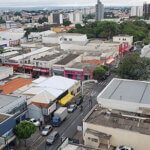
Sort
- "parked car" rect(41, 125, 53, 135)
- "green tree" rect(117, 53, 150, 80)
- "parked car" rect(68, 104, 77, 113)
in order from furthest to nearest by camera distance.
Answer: "green tree" rect(117, 53, 150, 80)
"parked car" rect(68, 104, 77, 113)
"parked car" rect(41, 125, 53, 135)

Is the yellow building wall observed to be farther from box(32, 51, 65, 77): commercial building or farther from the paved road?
box(32, 51, 65, 77): commercial building

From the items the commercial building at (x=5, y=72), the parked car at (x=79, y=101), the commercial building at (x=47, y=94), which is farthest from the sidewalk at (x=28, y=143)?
the commercial building at (x=5, y=72)

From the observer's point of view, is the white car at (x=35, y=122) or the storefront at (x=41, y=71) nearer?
the white car at (x=35, y=122)

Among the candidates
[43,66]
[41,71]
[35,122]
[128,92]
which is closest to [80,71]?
[43,66]

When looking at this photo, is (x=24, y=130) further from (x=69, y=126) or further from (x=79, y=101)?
(x=79, y=101)

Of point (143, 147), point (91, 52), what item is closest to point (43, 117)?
point (143, 147)

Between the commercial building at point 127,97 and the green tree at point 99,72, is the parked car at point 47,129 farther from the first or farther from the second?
the green tree at point 99,72

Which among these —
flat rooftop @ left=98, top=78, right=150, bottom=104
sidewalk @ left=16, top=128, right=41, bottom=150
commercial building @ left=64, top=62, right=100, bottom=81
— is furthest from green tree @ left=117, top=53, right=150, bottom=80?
sidewalk @ left=16, top=128, right=41, bottom=150
